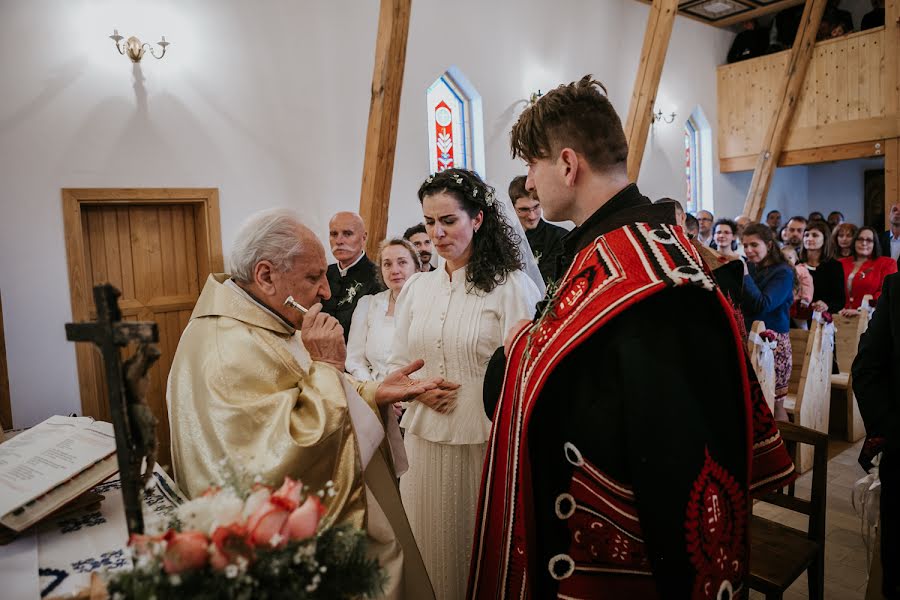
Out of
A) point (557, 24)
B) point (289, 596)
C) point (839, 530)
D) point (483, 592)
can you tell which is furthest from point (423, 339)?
point (557, 24)

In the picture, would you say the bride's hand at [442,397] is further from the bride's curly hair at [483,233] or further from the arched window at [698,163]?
the arched window at [698,163]

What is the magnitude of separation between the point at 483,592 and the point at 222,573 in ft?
3.14

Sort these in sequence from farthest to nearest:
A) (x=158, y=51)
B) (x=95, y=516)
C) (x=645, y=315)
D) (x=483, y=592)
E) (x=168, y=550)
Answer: (x=158, y=51) < (x=483, y=592) < (x=95, y=516) < (x=645, y=315) < (x=168, y=550)

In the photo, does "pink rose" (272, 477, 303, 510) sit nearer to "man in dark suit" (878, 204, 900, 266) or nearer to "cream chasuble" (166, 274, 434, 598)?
"cream chasuble" (166, 274, 434, 598)

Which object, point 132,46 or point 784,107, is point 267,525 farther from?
point 784,107

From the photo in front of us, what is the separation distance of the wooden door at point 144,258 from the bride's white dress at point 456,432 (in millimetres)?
3754

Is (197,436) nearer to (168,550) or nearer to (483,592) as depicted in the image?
(168,550)

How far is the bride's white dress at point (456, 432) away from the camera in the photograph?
2.23 metres

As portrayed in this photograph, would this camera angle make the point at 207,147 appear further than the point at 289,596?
Yes

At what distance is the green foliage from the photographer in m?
0.83

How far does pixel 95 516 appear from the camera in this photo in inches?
59.8

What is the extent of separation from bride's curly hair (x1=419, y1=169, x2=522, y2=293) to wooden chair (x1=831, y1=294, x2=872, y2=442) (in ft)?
12.8

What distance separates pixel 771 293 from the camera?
4.47 metres

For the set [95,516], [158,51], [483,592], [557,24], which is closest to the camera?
[95,516]
